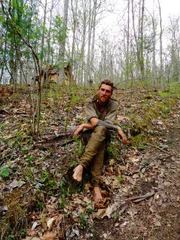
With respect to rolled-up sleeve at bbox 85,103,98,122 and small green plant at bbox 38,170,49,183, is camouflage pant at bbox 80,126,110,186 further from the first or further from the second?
small green plant at bbox 38,170,49,183

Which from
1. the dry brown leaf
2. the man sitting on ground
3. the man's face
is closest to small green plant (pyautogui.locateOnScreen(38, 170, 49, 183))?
the man sitting on ground

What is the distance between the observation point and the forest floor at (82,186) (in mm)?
1935

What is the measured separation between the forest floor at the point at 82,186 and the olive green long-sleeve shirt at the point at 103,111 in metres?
0.53

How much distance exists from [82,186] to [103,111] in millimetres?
1327

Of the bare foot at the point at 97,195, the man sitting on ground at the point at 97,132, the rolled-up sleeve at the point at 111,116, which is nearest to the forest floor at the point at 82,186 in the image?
the bare foot at the point at 97,195

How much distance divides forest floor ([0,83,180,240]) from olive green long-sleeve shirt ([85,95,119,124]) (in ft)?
1.75

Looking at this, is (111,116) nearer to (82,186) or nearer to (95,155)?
(95,155)

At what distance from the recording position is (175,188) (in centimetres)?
240

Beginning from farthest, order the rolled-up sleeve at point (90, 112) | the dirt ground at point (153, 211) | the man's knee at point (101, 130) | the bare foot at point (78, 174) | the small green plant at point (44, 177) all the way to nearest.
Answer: the rolled-up sleeve at point (90, 112), the man's knee at point (101, 130), the small green plant at point (44, 177), the bare foot at point (78, 174), the dirt ground at point (153, 211)

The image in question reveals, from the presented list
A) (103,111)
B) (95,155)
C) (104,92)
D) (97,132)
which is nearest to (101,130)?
(97,132)

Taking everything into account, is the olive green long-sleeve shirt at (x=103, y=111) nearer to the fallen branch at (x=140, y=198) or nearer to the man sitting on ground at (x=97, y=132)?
the man sitting on ground at (x=97, y=132)

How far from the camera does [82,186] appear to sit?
254cm

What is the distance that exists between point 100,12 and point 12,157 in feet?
56.5

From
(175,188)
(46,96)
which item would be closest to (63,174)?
(175,188)
